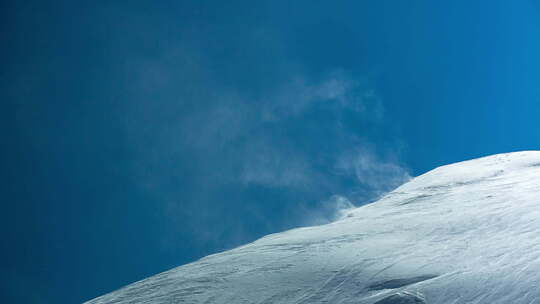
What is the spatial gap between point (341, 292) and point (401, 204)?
8.49 meters

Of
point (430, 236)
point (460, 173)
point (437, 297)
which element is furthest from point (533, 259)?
point (460, 173)

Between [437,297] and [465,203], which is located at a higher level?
[465,203]

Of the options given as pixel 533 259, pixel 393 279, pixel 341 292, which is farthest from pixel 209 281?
pixel 533 259

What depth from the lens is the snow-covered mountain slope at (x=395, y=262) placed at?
923cm

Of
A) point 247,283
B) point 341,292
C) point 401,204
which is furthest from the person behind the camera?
point 401,204

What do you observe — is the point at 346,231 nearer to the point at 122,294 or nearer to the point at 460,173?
the point at 122,294

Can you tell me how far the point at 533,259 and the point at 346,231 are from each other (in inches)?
233

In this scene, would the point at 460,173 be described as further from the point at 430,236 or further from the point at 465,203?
the point at 430,236

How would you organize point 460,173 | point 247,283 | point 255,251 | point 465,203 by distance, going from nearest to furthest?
point 247,283 < point 255,251 < point 465,203 < point 460,173

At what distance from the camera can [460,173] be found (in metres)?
21.5

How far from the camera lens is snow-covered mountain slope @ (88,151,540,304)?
9.23 metres

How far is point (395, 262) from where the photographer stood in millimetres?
11062

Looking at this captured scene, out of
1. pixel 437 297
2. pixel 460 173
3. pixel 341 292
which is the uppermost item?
pixel 460 173

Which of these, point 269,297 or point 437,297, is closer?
point 437,297
